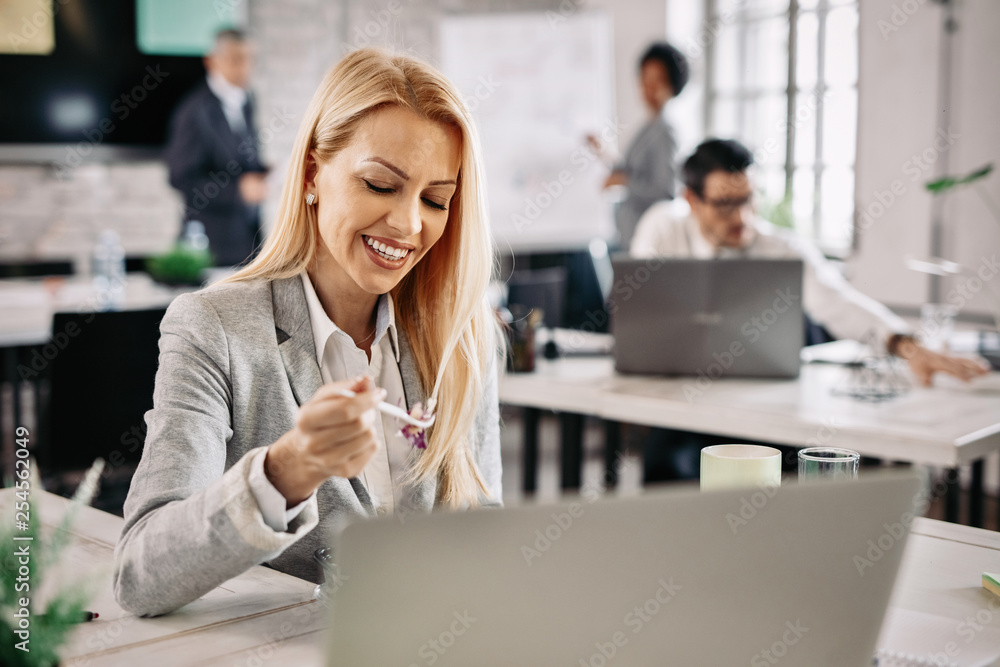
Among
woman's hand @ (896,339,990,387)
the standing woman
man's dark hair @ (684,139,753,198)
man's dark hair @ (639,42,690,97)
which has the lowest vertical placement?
woman's hand @ (896,339,990,387)

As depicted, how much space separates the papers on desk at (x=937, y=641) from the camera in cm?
92

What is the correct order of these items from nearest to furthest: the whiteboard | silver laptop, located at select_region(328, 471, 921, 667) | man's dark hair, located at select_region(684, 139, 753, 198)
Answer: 1. silver laptop, located at select_region(328, 471, 921, 667)
2. man's dark hair, located at select_region(684, 139, 753, 198)
3. the whiteboard

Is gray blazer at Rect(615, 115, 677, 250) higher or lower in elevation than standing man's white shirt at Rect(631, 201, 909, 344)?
higher

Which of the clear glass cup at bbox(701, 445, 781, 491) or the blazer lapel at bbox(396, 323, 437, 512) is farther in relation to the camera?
the blazer lapel at bbox(396, 323, 437, 512)

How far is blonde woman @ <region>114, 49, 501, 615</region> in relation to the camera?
37.4 inches

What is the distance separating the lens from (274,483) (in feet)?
3.04

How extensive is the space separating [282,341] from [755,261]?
142cm

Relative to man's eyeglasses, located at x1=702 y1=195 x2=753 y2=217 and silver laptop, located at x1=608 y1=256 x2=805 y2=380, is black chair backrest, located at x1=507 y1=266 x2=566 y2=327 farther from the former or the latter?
silver laptop, located at x1=608 y1=256 x2=805 y2=380

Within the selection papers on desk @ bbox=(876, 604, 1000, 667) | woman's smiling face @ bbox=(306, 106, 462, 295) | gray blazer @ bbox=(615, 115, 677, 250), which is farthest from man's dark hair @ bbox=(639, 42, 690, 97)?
papers on desk @ bbox=(876, 604, 1000, 667)

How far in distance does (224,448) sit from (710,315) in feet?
5.00

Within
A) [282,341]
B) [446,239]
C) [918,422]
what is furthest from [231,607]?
[918,422]

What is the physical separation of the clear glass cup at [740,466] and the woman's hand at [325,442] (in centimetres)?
41

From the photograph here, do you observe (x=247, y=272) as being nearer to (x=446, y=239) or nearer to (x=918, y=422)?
(x=446, y=239)

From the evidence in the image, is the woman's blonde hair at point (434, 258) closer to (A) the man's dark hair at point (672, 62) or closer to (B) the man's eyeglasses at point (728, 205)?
(B) the man's eyeglasses at point (728, 205)
